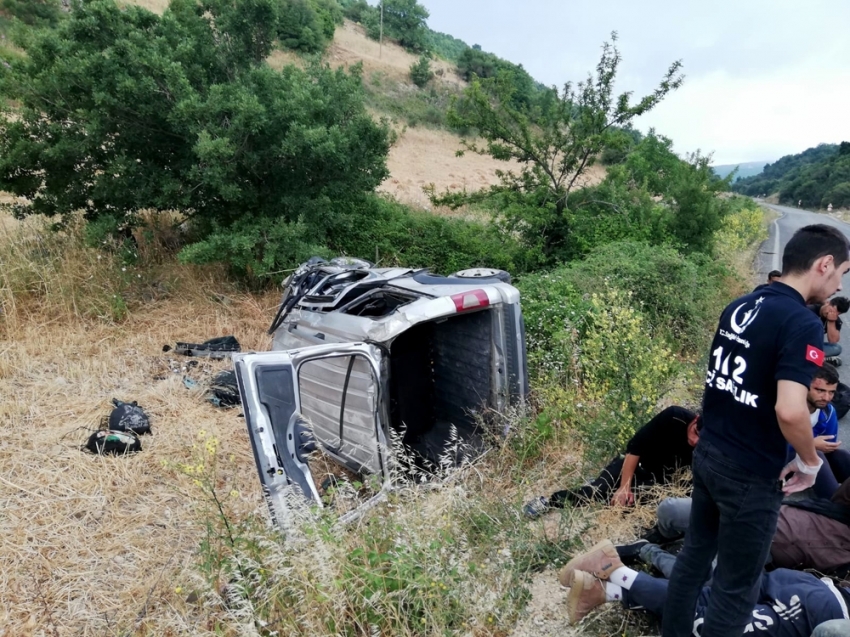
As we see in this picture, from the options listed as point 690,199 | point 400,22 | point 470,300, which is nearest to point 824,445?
point 470,300

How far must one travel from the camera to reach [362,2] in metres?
51.3

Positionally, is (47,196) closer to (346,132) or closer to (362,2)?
(346,132)

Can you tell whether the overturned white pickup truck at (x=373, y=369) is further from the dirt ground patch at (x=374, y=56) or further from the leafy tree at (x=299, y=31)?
the dirt ground patch at (x=374, y=56)

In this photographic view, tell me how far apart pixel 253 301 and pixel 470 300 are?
15.3 feet

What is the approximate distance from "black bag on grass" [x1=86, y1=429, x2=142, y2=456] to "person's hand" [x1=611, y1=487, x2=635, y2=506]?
4011mm

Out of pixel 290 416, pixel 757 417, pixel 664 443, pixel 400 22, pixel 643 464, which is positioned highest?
pixel 400 22

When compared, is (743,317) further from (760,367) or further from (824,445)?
(824,445)

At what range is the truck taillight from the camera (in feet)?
13.9

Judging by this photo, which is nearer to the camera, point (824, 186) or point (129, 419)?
point (129, 419)

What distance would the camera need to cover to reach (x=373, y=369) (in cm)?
368

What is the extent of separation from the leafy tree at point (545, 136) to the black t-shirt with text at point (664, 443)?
665 centimetres

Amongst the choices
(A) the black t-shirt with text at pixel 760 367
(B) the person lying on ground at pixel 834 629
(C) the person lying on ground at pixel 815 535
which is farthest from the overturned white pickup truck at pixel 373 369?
(B) the person lying on ground at pixel 834 629

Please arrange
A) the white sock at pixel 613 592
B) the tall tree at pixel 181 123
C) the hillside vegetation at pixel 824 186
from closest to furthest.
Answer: the white sock at pixel 613 592
the tall tree at pixel 181 123
the hillside vegetation at pixel 824 186

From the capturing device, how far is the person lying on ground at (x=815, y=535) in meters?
2.85
